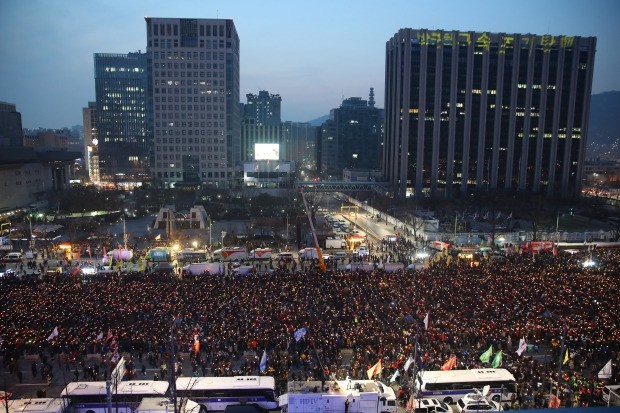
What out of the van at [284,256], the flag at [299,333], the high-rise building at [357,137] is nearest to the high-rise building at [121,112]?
the high-rise building at [357,137]

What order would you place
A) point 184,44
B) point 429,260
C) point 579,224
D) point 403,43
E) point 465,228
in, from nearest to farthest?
point 429,260 → point 465,228 → point 579,224 → point 403,43 → point 184,44

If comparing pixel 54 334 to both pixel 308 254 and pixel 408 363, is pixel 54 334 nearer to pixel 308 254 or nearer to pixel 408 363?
pixel 408 363

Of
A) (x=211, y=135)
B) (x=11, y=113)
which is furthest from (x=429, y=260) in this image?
(x=11, y=113)

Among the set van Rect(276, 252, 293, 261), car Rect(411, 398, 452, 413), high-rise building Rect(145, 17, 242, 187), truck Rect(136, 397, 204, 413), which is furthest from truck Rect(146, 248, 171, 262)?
high-rise building Rect(145, 17, 242, 187)

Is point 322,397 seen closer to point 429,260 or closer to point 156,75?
point 429,260

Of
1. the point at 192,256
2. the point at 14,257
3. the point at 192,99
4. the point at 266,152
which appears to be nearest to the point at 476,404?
the point at 192,256

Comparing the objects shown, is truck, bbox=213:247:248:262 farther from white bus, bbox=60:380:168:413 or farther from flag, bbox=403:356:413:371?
flag, bbox=403:356:413:371

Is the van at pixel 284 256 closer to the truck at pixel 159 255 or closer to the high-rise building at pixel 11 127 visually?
the truck at pixel 159 255
